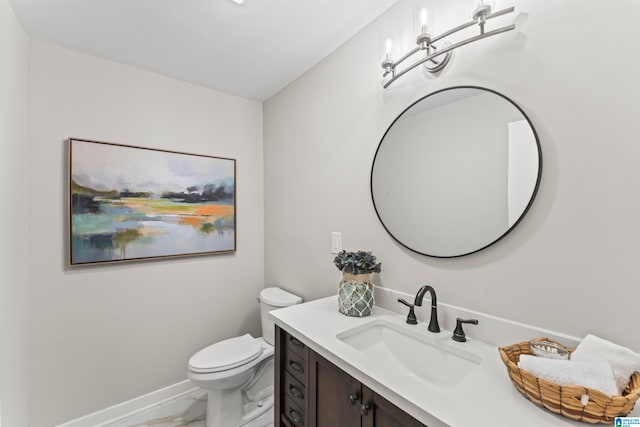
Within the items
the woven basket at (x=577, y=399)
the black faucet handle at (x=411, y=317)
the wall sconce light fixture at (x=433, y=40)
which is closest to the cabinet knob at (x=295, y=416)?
the black faucet handle at (x=411, y=317)

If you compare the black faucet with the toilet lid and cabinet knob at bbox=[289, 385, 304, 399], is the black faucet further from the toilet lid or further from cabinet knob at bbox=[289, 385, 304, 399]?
the toilet lid

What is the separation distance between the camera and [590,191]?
0.83 metres

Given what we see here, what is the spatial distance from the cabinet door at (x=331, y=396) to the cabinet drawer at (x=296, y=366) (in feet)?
0.22

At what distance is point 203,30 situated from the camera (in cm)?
156

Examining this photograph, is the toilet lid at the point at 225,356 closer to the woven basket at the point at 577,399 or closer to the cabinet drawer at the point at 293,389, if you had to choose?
the cabinet drawer at the point at 293,389

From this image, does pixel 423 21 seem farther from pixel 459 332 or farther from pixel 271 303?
pixel 271 303

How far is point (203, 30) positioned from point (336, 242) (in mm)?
1462

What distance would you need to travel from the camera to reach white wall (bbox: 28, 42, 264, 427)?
1631 millimetres

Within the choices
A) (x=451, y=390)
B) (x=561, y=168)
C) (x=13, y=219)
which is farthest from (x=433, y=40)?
(x=13, y=219)

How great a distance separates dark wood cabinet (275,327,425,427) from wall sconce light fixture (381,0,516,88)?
1.24 meters

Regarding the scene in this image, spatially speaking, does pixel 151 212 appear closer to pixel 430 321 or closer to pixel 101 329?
pixel 101 329

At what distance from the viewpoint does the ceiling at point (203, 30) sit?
1.38 meters

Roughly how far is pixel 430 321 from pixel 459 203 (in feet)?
1.67

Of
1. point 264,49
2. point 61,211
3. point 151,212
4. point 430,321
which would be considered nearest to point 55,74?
point 61,211
